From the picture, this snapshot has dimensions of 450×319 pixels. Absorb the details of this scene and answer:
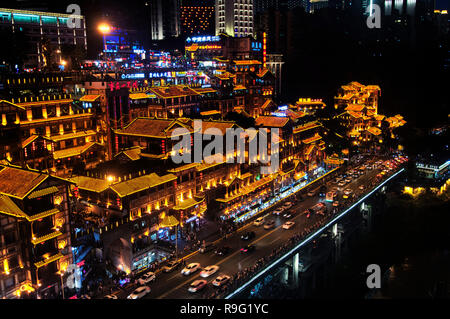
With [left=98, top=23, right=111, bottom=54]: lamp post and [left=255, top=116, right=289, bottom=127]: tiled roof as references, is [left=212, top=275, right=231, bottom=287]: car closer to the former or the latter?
[left=255, top=116, right=289, bottom=127]: tiled roof

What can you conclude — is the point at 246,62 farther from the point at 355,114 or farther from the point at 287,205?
the point at 287,205

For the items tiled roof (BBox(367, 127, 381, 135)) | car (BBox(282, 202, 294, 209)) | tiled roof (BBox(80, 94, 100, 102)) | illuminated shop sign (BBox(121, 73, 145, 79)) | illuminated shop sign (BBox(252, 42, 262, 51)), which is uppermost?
illuminated shop sign (BBox(252, 42, 262, 51))

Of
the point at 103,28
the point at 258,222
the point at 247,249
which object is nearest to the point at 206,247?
the point at 247,249

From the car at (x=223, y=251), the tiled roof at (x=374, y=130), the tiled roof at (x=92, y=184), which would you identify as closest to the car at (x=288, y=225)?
the car at (x=223, y=251)

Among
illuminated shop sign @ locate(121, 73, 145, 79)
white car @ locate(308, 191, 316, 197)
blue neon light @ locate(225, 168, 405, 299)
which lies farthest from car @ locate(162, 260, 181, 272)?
illuminated shop sign @ locate(121, 73, 145, 79)

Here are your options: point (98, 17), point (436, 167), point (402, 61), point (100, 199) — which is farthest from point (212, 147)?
point (402, 61)
